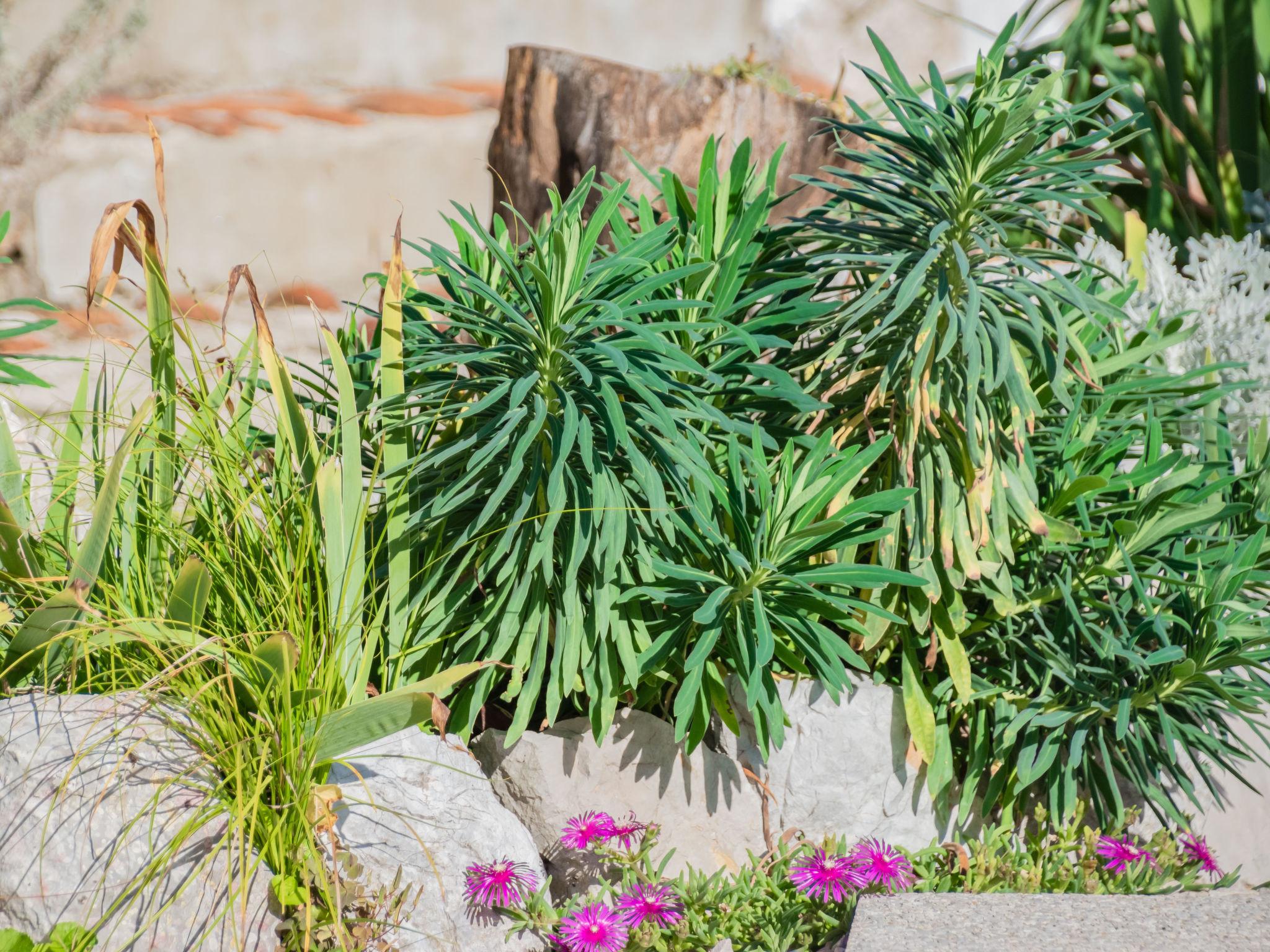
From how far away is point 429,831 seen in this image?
6.57ft

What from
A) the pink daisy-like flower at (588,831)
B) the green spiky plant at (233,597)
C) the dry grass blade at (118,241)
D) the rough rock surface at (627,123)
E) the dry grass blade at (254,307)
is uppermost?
the rough rock surface at (627,123)

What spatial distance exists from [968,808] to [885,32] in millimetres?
6248

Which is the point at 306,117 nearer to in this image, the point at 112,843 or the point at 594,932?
the point at 112,843

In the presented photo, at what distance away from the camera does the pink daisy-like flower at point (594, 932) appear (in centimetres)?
182

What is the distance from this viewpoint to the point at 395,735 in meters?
2.10

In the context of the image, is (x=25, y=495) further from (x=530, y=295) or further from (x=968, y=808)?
(x=968, y=808)

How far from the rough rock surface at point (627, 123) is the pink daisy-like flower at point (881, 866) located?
2.19 meters

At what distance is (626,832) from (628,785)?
0.20m

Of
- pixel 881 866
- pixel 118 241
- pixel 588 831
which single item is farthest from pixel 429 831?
pixel 118 241

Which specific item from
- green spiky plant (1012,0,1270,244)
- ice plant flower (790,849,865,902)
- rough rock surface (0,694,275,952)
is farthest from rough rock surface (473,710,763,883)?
green spiky plant (1012,0,1270,244)

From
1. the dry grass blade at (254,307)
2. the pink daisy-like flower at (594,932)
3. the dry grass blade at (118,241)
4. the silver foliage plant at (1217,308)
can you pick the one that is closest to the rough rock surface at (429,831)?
the pink daisy-like flower at (594,932)

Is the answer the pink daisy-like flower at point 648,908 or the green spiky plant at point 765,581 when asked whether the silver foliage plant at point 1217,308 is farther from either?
the pink daisy-like flower at point 648,908

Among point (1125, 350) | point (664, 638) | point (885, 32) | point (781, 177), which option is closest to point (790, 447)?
point (664, 638)

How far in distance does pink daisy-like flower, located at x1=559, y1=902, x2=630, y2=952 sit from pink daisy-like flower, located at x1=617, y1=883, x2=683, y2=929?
2cm
